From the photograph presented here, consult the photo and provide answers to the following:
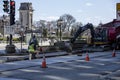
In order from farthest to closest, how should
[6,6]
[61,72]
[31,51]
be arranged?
1. [6,6]
2. [31,51]
3. [61,72]

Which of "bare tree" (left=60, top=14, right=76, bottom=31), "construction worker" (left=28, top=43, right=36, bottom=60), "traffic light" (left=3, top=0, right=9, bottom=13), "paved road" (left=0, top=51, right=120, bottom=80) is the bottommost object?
"paved road" (left=0, top=51, right=120, bottom=80)

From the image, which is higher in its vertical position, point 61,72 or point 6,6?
point 6,6

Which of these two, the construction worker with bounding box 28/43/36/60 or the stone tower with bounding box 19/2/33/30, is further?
the stone tower with bounding box 19/2/33/30

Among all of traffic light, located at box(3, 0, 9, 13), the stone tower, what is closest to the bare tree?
the stone tower

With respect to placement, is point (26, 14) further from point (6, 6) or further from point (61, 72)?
point (61, 72)

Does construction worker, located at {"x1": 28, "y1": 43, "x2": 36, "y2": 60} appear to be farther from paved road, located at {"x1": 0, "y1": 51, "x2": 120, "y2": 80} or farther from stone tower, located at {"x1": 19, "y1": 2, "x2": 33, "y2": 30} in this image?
stone tower, located at {"x1": 19, "y1": 2, "x2": 33, "y2": 30}

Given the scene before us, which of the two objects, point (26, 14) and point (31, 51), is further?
point (26, 14)

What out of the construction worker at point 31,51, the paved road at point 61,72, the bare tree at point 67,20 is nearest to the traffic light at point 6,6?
the construction worker at point 31,51

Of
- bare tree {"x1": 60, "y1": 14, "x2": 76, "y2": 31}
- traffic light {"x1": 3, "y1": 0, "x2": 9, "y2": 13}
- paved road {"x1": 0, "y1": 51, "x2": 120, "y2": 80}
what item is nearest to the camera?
paved road {"x1": 0, "y1": 51, "x2": 120, "y2": 80}

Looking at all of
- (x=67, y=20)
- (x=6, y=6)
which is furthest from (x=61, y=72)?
(x=67, y=20)

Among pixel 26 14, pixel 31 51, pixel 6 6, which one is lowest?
pixel 31 51

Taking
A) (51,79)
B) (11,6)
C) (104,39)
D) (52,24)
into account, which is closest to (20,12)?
(52,24)

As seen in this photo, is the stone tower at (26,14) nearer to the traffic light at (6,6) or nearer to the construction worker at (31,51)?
the traffic light at (6,6)

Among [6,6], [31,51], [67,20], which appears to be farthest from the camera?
A: [67,20]
